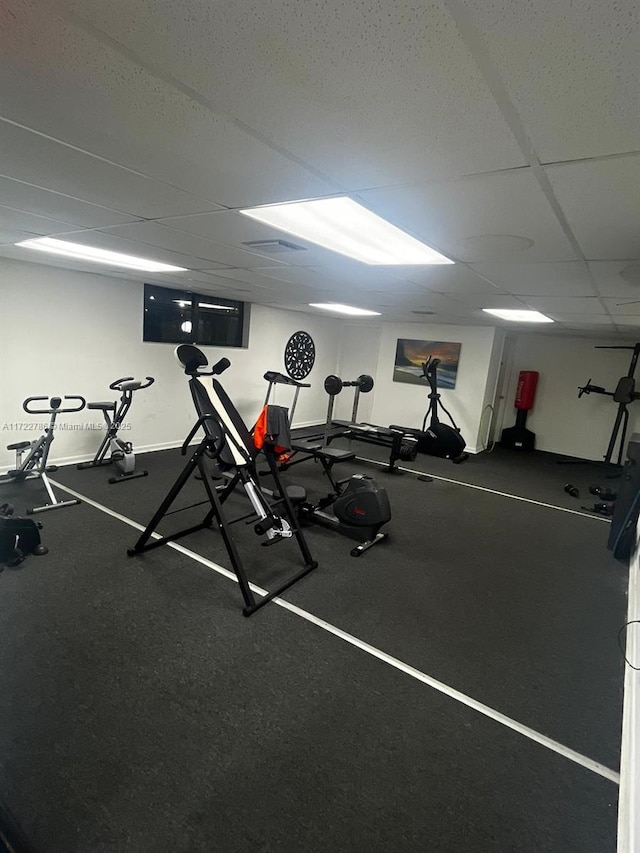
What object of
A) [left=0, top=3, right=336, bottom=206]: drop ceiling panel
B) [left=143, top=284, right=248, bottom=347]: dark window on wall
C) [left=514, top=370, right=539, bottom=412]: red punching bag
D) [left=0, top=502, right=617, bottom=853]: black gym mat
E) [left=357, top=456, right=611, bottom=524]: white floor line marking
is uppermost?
[left=0, top=3, right=336, bottom=206]: drop ceiling panel

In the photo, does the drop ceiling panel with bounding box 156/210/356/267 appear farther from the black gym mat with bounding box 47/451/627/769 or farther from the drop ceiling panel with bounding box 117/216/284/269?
the black gym mat with bounding box 47/451/627/769

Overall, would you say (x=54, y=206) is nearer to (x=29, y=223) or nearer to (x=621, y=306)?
(x=29, y=223)

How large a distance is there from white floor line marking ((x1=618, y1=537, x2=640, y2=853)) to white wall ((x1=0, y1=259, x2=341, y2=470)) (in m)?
5.40

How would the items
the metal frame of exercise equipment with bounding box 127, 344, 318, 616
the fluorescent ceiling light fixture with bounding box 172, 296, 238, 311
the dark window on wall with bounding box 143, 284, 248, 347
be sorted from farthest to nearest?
the fluorescent ceiling light fixture with bounding box 172, 296, 238, 311
the dark window on wall with bounding box 143, 284, 248, 347
the metal frame of exercise equipment with bounding box 127, 344, 318, 616

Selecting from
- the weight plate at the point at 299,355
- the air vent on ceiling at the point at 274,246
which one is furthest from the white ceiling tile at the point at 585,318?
the weight plate at the point at 299,355

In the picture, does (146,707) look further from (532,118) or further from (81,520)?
(532,118)

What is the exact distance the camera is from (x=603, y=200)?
4.50 ft

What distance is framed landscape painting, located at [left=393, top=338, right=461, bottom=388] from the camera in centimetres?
718

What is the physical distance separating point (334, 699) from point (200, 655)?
744 millimetres

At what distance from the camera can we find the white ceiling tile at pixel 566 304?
3289 millimetres

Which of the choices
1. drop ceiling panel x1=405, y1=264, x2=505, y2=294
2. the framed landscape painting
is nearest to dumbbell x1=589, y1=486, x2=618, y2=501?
the framed landscape painting

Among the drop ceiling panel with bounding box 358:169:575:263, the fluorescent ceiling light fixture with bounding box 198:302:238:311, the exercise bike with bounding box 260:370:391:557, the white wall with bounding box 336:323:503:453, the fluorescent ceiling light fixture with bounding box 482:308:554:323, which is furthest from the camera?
the white wall with bounding box 336:323:503:453

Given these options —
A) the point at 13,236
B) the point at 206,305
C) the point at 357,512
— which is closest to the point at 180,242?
the point at 13,236

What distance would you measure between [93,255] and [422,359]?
18.0 ft
